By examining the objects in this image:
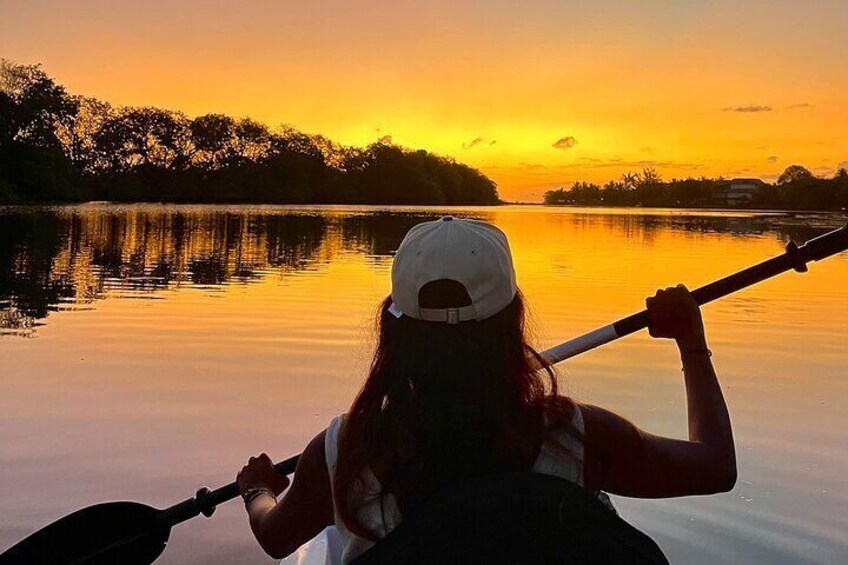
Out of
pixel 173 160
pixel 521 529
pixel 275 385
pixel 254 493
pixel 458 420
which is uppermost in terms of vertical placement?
pixel 173 160

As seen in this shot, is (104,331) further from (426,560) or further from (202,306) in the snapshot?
(426,560)

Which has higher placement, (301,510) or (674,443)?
(674,443)

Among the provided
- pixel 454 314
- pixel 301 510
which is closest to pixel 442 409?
pixel 454 314

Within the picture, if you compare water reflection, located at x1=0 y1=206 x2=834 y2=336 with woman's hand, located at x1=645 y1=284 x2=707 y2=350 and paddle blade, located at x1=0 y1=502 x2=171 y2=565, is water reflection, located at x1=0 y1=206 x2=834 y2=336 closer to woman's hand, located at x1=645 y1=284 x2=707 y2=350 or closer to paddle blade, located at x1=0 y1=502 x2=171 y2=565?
paddle blade, located at x1=0 y1=502 x2=171 y2=565

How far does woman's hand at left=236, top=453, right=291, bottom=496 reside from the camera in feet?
8.72

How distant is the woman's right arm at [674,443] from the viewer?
1.98 metres

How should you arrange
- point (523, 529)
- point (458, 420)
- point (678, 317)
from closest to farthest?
point (523, 529) → point (458, 420) → point (678, 317)

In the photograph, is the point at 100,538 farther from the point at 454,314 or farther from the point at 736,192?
the point at 736,192

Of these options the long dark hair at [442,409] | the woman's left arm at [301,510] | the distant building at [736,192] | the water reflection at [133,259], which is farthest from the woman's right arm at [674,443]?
the distant building at [736,192]

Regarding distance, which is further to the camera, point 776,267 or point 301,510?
point 776,267

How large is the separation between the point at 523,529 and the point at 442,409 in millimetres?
311

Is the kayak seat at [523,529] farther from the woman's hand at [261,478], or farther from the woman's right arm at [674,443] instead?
the woman's hand at [261,478]

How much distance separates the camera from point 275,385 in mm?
8258

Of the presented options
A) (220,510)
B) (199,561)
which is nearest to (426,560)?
(199,561)
